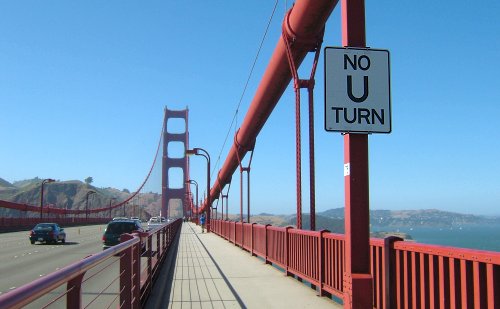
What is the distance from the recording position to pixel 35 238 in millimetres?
31297

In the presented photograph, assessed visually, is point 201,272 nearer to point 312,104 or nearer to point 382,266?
point 312,104

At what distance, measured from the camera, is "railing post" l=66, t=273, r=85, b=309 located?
4.17m

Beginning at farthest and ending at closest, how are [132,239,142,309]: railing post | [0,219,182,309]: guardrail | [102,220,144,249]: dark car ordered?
1. [102,220,144,249]: dark car
2. [132,239,142,309]: railing post
3. [0,219,182,309]: guardrail

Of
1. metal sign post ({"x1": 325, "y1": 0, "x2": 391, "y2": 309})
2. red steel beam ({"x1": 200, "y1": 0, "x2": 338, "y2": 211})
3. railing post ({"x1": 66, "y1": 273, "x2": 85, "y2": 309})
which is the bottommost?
railing post ({"x1": 66, "y1": 273, "x2": 85, "y2": 309})

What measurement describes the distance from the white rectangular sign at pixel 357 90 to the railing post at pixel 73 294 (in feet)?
8.85

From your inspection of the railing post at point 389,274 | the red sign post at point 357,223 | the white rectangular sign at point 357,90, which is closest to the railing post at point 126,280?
the red sign post at point 357,223

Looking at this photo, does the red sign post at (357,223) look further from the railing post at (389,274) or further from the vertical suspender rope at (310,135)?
the vertical suspender rope at (310,135)

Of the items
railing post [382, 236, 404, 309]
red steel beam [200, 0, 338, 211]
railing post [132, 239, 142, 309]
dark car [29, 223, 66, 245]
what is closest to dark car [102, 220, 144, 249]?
dark car [29, 223, 66, 245]

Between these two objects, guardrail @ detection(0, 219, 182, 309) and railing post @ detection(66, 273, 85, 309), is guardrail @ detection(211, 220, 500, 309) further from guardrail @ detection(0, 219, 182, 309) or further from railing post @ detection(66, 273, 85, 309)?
railing post @ detection(66, 273, 85, 309)

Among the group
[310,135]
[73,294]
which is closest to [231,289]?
[310,135]

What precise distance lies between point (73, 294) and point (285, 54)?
48.6 feet

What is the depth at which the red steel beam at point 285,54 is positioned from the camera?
14.6m

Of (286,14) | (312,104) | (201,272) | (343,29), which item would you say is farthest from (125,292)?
(286,14)

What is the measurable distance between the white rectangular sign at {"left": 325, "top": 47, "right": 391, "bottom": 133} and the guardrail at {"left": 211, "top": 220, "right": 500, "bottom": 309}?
145 cm
